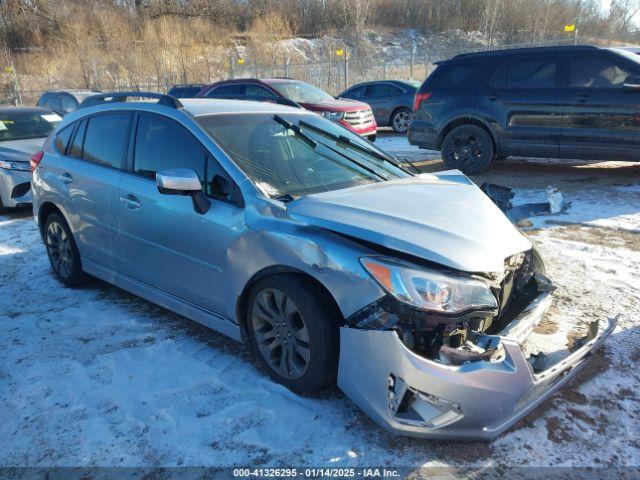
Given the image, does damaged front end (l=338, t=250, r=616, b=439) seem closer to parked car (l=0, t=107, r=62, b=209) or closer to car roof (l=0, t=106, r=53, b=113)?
parked car (l=0, t=107, r=62, b=209)

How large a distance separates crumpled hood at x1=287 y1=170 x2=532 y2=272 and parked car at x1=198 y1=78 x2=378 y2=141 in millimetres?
8685

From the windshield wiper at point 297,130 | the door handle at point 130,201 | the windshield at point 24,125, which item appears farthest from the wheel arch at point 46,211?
the windshield at point 24,125

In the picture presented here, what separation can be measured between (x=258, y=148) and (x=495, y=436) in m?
2.23

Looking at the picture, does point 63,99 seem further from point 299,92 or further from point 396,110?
point 396,110

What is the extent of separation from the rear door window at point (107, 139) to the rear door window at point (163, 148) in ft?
0.67

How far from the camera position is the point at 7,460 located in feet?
7.98

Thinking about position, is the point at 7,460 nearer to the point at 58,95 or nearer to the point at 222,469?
the point at 222,469

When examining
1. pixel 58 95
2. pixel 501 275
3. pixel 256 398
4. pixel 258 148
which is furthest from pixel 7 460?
pixel 58 95

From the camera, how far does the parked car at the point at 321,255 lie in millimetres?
2252

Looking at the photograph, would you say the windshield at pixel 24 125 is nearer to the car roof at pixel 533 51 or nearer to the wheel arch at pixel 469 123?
the wheel arch at pixel 469 123

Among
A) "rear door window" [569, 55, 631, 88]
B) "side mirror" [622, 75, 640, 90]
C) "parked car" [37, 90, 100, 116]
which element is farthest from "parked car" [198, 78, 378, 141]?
"side mirror" [622, 75, 640, 90]

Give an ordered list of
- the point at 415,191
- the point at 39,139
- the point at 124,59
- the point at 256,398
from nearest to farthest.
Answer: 1. the point at 256,398
2. the point at 415,191
3. the point at 39,139
4. the point at 124,59

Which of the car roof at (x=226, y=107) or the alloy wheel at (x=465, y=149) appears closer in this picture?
the car roof at (x=226, y=107)

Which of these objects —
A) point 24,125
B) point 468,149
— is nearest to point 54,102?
point 24,125
